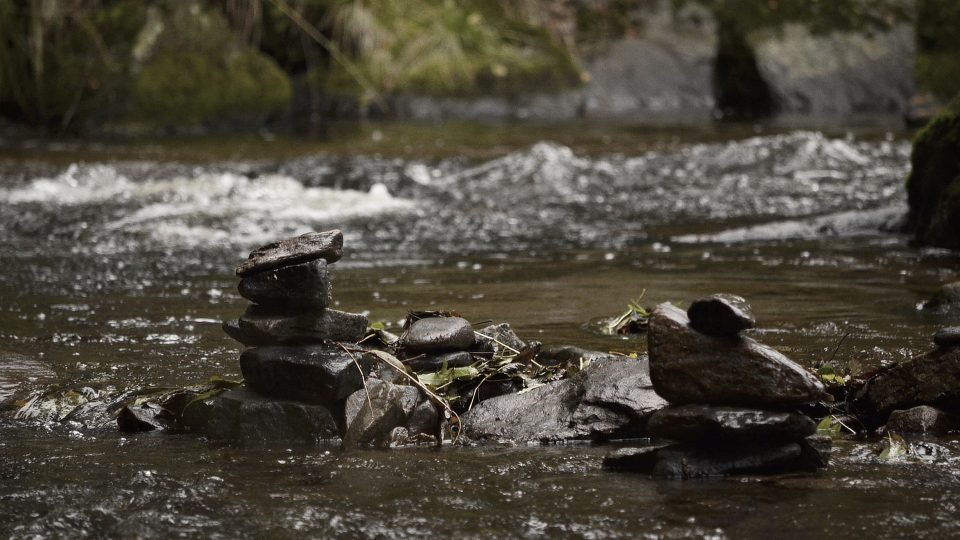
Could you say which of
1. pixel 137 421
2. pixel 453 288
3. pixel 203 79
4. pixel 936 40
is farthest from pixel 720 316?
pixel 936 40

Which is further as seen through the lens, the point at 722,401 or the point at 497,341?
the point at 497,341

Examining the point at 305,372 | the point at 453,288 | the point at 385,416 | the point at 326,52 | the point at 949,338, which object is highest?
the point at 326,52

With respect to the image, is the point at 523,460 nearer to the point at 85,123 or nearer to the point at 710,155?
the point at 710,155

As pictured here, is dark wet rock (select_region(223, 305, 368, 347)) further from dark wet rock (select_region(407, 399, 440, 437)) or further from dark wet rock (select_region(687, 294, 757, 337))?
dark wet rock (select_region(687, 294, 757, 337))

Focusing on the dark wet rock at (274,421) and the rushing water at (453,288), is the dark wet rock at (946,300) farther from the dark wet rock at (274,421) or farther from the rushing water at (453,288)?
the dark wet rock at (274,421)

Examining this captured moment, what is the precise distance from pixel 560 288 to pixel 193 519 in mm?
3425

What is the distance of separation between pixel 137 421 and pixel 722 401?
1794 mm

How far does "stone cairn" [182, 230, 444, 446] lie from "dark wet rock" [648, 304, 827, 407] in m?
0.74

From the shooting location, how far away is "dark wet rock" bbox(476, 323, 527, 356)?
3.85 meters

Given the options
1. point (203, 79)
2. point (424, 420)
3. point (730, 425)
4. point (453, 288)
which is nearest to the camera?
point (730, 425)

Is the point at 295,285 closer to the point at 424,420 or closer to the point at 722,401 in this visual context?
the point at 424,420

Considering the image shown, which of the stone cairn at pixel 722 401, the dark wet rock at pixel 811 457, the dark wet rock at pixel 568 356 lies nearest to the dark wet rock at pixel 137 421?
the dark wet rock at pixel 568 356

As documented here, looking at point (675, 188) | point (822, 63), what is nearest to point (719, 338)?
point (675, 188)

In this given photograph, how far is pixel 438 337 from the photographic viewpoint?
3.74 m
